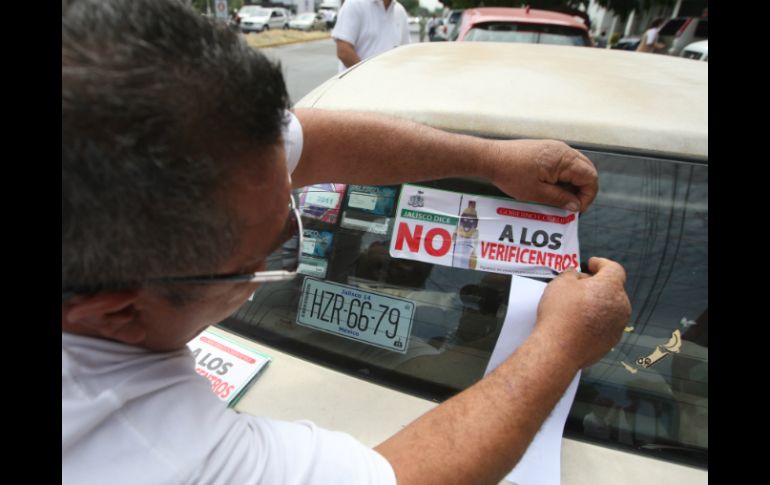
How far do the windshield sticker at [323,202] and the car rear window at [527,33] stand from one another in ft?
14.3

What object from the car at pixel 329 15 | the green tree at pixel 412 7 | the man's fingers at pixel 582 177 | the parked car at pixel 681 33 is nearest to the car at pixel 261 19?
the car at pixel 329 15

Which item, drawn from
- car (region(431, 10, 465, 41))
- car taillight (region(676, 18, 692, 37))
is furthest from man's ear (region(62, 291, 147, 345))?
car taillight (region(676, 18, 692, 37))

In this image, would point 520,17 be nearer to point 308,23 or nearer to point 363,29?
point 363,29

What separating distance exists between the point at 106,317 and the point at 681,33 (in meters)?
16.5

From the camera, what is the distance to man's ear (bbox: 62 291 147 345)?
0.65 metres

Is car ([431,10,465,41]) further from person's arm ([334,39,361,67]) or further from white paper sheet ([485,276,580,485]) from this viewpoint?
white paper sheet ([485,276,580,485])

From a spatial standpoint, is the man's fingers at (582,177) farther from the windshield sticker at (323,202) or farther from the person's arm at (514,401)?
the windshield sticker at (323,202)

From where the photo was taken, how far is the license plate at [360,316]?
1322 mm

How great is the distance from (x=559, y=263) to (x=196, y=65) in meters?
1.01

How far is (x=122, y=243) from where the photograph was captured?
0.60 meters

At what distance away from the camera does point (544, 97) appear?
1532 mm

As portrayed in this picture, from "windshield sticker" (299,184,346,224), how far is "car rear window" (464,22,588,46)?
436cm

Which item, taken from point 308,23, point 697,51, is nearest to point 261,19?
point 308,23

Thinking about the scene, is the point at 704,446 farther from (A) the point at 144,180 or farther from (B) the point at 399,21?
(B) the point at 399,21
